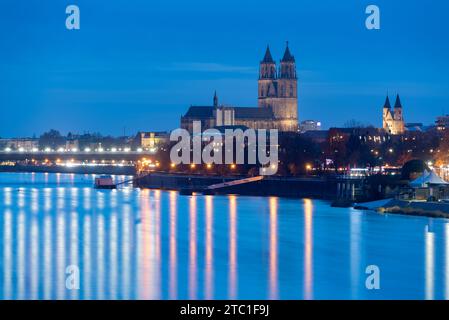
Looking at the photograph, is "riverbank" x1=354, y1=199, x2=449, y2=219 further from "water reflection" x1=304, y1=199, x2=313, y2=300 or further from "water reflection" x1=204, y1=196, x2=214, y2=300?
"water reflection" x1=204, y1=196, x2=214, y2=300

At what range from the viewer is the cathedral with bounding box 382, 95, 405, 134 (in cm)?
11344

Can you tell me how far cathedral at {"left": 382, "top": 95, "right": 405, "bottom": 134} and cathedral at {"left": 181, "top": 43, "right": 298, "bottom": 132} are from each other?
33.4ft

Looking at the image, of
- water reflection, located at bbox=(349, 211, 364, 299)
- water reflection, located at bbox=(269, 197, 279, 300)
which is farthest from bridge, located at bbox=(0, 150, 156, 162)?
water reflection, located at bbox=(349, 211, 364, 299)

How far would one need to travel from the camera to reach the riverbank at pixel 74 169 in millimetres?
94688

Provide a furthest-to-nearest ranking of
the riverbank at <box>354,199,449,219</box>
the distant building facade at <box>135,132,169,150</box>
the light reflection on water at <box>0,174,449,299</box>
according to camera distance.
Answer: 1. the distant building facade at <box>135,132,169,150</box>
2. the riverbank at <box>354,199,449,219</box>
3. the light reflection on water at <box>0,174,449,299</box>

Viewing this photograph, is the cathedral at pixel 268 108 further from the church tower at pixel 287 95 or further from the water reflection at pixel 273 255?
the water reflection at pixel 273 255

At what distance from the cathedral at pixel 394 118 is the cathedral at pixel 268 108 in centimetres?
1019

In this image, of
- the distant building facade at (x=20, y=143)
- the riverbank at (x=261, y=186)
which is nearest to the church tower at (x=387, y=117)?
the distant building facade at (x=20, y=143)

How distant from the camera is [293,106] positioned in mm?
123375

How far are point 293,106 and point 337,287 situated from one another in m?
104

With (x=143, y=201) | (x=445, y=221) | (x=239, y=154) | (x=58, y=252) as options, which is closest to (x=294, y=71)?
(x=239, y=154)

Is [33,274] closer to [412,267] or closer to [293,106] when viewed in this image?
[412,267]
